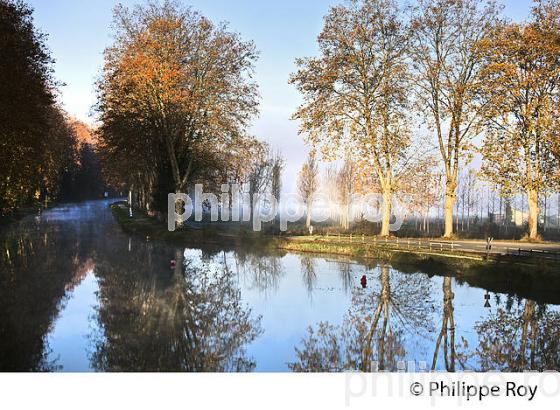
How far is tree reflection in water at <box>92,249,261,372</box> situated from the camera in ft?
39.6

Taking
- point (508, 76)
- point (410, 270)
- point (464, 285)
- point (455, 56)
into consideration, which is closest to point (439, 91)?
point (455, 56)

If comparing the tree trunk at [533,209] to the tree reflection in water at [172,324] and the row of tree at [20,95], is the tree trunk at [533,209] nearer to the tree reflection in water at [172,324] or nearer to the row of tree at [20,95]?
the tree reflection in water at [172,324]

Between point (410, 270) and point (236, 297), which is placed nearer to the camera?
point (236, 297)

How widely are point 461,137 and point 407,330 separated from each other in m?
23.3

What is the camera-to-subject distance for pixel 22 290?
64.2 ft

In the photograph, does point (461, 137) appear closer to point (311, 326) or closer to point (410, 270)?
point (410, 270)

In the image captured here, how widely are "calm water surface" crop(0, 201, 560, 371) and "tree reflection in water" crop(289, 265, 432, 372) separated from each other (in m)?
0.04

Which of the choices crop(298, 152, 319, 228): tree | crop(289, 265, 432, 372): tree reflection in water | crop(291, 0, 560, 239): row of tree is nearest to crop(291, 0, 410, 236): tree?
crop(291, 0, 560, 239): row of tree

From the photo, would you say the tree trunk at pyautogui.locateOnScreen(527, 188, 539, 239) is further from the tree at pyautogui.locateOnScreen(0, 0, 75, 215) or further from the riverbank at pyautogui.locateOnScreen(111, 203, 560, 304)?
the tree at pyautogui.locateOnScreen(0, 0, 75, 215)

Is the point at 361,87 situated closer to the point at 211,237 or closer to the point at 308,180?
the point at 211,237

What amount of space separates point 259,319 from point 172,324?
9.43ft

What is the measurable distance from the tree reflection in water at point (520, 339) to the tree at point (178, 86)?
90.0ft

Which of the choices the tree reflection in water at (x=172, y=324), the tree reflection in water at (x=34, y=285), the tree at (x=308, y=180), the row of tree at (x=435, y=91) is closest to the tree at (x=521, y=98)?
the row of tree at (x=435, y=91)

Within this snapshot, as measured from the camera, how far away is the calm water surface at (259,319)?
12359 mm
